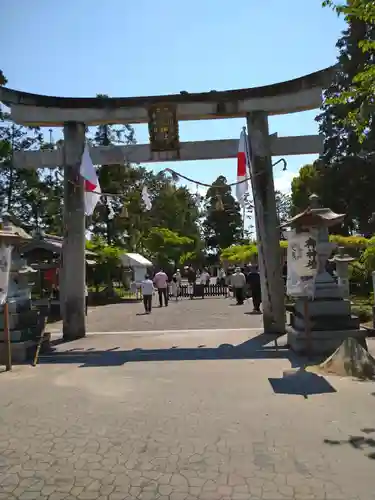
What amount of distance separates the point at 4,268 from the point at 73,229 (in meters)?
2.32

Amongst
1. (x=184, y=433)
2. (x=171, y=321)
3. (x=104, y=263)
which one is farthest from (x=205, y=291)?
(x=184, y=433)

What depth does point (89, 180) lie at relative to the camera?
11.6 m

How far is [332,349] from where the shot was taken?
28.5 ft

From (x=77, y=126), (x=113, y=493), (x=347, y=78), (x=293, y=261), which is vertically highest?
(x=347, y=78)

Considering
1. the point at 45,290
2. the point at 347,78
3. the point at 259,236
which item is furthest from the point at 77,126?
the point at 347,78

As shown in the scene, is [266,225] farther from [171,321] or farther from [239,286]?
[239,286]

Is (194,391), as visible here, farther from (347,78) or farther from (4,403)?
(347,78)

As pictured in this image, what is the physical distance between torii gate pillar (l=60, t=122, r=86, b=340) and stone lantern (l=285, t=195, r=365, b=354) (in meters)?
5.26

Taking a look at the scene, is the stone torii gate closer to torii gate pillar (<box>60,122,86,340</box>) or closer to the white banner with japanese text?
torii gate pillar (<box>60,122,86,340</box>)

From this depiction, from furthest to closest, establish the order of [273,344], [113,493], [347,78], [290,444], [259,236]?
[347,78] → [259,236] → [273,344] → [290,444] → [113,493]

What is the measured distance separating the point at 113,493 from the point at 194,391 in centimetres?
300

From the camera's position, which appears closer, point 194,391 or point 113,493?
point 113,493

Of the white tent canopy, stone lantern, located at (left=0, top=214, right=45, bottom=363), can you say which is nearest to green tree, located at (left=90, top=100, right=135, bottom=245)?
the white tent canopy

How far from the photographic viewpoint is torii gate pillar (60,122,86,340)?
37.9 feet
